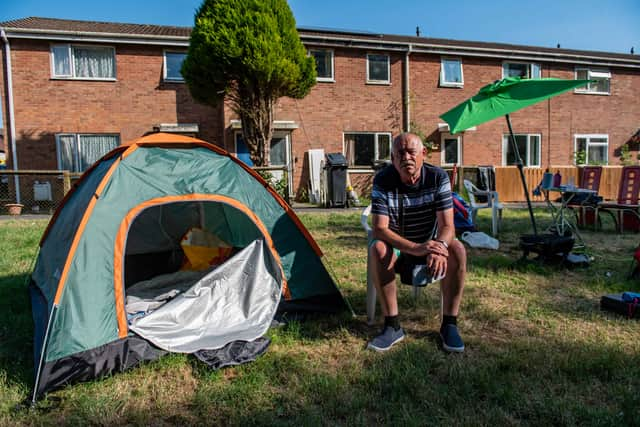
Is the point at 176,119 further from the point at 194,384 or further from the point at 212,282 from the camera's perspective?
the point at 194,384

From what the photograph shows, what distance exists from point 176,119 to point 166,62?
154 cm

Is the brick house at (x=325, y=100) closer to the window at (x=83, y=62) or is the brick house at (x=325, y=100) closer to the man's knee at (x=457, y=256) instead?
the window at (x=83, y=62)

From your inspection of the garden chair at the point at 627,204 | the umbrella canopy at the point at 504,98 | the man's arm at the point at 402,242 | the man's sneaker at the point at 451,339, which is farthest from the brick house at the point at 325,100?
the man's sneaker at the point at 451,339

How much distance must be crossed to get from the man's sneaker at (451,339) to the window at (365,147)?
10.0 meters

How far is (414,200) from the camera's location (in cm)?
277

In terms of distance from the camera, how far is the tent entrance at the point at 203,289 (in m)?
2.64

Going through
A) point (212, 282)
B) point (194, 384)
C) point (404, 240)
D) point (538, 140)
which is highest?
point (538, 140)

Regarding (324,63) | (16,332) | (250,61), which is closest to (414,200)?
(16,332)

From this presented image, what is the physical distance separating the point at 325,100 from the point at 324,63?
43.8 inches

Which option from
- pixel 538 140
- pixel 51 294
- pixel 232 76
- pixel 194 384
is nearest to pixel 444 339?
pixel 194 384

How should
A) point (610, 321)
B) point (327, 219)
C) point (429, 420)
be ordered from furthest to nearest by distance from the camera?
1. point (327, 219)
2. point (610, 321)
3. point (429, 420)

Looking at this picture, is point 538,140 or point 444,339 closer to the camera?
point 444,339

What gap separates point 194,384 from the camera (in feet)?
7.42

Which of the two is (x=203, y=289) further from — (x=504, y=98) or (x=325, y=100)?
(x=325, y=100)
